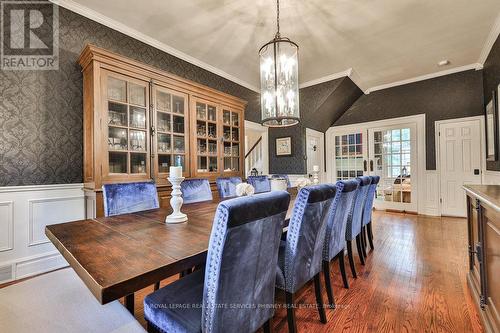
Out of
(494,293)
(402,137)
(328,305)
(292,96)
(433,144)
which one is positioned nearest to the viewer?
(494,293)

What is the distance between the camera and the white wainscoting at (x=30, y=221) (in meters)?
1.99

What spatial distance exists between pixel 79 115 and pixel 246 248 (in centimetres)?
256

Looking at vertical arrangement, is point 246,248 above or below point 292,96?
below

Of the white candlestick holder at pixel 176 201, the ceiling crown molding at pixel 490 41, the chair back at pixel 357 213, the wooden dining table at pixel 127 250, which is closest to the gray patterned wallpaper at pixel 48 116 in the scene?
the wooden dining table at pixel 127 250

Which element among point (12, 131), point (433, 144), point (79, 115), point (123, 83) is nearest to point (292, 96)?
point (123, 83)

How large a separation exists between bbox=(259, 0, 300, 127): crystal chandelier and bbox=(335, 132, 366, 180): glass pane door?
3.52 meters

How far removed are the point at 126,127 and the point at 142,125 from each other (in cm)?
18

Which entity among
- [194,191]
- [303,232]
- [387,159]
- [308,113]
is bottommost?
[303,232]

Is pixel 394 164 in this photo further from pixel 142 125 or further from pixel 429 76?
pixel 142 125

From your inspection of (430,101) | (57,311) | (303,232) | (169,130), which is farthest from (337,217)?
(430,101)

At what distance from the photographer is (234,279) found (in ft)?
2.67

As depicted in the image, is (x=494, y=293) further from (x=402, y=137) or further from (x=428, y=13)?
(x=402, y=137)

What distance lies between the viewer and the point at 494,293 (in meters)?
1.25

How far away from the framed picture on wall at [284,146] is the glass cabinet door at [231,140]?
131cm
